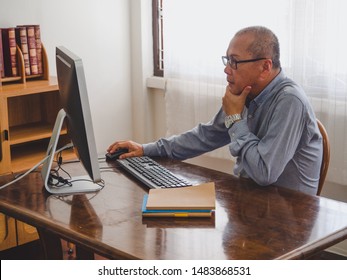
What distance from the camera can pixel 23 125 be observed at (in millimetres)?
3469

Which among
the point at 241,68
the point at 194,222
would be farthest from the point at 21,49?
the point at 194,222

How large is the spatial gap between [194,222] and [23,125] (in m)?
1.91

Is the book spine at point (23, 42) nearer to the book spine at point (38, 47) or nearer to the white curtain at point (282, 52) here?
the book spine at point (38, 47)

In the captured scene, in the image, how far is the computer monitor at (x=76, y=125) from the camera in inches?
76.2

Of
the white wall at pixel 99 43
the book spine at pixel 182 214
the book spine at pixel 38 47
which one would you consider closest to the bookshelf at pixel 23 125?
the book spine at pixel 38 47

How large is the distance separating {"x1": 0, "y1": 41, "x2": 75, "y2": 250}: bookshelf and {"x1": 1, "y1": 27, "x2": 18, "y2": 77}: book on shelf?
0.08 ft

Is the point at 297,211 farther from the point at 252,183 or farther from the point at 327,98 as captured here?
the point at 327,98

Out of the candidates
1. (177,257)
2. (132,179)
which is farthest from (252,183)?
(177,257)

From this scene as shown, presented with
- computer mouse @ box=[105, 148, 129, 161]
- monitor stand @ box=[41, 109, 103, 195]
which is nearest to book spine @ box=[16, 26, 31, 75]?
computer mouse @ box=[105, 148, 129, 161]

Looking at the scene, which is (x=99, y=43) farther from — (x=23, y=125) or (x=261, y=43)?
(x=261, y=43)

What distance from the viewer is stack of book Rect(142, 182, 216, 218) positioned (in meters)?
1.83

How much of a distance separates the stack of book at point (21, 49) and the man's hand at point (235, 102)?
4.65 feet

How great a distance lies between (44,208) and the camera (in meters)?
1.96

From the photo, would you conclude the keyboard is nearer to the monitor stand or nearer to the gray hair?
the monitor stand
